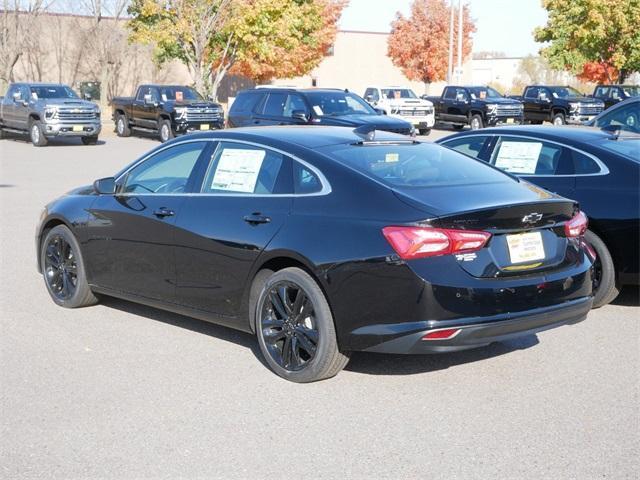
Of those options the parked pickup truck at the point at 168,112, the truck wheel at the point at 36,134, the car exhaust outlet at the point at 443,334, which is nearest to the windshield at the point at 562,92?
the parked pickup truck at the point at 168,112

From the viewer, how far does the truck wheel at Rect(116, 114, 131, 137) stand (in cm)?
3444

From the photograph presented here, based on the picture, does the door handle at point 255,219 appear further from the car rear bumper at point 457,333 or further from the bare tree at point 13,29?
the bare tree at point 13,29

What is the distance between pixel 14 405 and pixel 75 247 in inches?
98.2

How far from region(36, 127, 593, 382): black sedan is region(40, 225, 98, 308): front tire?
0.51 meters

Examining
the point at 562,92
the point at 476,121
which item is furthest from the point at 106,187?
the point at 562,92

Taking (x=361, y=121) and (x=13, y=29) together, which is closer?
(x=361, y=121)

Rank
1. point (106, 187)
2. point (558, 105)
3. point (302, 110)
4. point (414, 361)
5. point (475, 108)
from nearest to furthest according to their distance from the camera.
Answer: point (414, 361)
point (106, 187)
point (302, 110)
point (475, 108)
point (558, 105)

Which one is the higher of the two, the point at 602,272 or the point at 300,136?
the point at 300,136

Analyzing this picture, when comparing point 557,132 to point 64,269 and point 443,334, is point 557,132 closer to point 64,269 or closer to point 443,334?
point 443,334

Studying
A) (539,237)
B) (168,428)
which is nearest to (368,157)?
(539,237)

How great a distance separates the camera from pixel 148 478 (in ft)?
15.0

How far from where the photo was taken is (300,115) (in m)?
21.5

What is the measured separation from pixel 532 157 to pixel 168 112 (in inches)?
917

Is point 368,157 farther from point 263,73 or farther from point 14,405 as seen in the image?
point 263,73
